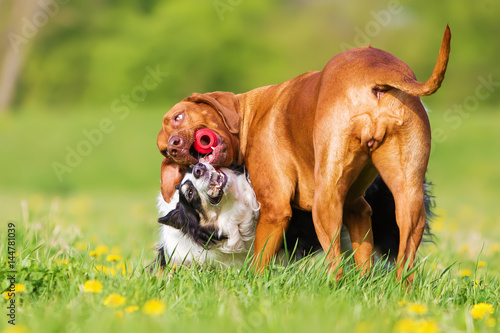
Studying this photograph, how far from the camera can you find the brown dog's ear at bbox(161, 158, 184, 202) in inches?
163

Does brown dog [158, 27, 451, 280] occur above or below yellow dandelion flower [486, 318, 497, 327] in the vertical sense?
above

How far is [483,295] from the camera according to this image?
10.0 ft

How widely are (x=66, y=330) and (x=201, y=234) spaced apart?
179 cm

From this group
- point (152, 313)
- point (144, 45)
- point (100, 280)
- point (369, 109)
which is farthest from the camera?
point (144, 45)

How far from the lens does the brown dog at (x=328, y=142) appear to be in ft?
9.68

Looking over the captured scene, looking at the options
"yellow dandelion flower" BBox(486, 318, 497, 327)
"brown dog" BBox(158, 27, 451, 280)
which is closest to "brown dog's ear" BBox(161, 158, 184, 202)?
"brown dog" BBox(158, 27, 451, 280)

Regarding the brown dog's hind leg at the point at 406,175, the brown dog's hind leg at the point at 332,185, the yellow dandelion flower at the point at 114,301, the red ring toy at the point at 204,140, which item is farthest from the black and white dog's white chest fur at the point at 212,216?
the yellow dandelion flower at the point at 114,301

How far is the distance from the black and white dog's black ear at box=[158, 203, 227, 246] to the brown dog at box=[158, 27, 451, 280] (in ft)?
0.81

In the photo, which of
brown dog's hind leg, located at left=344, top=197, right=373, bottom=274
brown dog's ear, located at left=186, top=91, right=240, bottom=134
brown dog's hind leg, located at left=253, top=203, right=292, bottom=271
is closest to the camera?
brown dog's hind leg, located at left=253, top=203, right=292, bottom=271

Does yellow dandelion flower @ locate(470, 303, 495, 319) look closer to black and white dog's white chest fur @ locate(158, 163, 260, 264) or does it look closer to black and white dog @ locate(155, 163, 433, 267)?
black and white dog @ locate(155, 163, 433, 267)

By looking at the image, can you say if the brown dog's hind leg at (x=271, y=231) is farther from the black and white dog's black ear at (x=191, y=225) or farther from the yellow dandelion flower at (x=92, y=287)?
the yellow dandelion flower at (x=92, y=287)

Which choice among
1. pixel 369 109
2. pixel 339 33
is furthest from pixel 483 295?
pixel 339 33

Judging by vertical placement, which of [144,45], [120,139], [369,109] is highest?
[144,45]

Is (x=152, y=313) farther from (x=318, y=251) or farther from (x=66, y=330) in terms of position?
(x=318, y=251)
